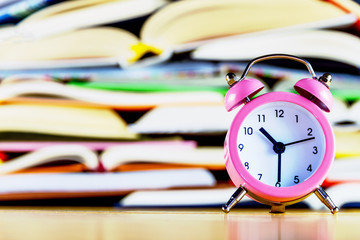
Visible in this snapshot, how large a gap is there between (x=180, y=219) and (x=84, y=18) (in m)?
0.71

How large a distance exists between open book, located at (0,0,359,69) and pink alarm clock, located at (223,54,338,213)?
0.94ft

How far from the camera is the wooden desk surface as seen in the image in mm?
742

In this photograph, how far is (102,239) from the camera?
2.30ft

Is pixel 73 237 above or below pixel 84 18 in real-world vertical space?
below

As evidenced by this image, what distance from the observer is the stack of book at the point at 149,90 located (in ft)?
4.34

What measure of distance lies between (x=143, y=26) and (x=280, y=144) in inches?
21.5

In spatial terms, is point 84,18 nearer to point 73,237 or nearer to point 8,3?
point 8,3

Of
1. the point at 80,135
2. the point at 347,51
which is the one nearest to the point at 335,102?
the point at 347,51

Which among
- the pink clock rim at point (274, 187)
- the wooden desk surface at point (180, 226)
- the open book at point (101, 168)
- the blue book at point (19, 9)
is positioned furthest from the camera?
the blue book at point (19, 9)

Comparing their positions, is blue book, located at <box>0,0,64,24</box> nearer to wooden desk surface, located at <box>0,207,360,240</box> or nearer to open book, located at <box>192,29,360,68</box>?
open book, located at <box>192,29,360,68</box>

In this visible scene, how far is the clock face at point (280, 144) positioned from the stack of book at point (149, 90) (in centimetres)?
20

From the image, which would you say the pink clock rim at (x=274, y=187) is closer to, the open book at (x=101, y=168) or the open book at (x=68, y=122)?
the open book at (x=101, y=168)

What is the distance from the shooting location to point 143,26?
1.39 m

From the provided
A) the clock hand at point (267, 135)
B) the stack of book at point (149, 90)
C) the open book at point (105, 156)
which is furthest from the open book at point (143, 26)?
the clock hand at point (267, 135)
